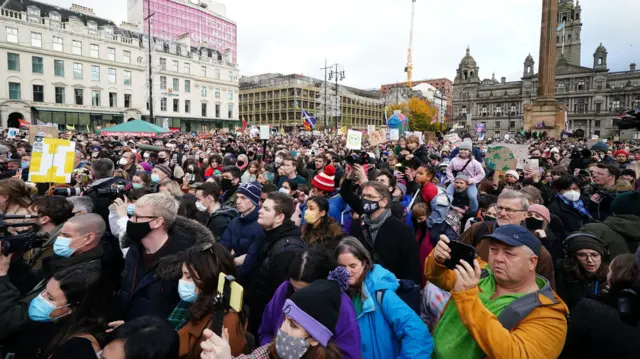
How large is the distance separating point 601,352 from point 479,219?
9.62ft

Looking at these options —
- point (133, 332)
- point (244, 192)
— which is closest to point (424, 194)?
point (244, 192)

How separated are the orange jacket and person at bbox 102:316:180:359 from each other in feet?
5.09

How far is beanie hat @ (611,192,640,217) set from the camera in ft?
13.1

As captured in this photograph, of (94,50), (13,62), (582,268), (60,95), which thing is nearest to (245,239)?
(582,268)

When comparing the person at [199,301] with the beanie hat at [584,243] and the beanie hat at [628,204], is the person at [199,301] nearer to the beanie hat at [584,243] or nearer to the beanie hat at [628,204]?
the beanie hat at [584,243]

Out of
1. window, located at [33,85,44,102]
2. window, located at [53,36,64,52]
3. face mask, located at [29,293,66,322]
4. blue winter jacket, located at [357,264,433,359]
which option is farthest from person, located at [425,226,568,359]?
window, located at [53,36,64,52]

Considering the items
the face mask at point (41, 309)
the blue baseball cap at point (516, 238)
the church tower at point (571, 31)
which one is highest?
the church tower at point (571, 31)

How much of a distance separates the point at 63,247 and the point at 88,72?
50.6 m

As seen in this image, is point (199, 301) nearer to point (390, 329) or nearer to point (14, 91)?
point (390, 329)

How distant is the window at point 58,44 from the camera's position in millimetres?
41872

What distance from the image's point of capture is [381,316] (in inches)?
103

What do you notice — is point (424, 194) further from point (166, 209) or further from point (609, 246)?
point (166, 209)

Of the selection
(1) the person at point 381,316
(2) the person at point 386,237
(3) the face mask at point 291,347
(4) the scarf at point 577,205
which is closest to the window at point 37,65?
(2) the person at point 386,237

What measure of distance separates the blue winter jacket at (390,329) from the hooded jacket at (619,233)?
2.37 meters
